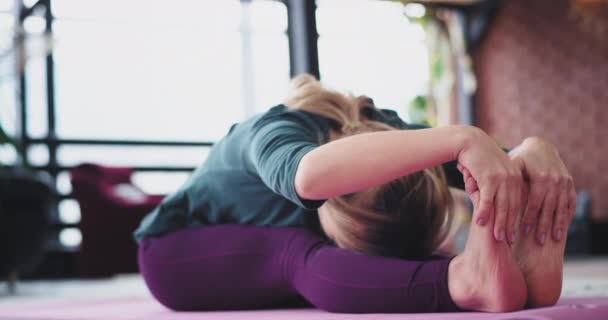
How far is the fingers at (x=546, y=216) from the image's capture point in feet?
3.07

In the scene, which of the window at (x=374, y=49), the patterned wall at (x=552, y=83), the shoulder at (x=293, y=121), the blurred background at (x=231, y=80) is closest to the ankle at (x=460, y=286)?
the shoulder at (x=293, y=121)

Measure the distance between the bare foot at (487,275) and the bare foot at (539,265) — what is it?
36mm

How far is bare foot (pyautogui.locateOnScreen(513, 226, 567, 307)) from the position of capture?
38.0 inches

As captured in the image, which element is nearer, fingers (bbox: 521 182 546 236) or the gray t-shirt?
fingers (bbox: 521 182 546 236)

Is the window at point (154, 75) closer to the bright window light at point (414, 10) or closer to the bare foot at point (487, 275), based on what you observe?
the bright window light at point (414, 10)

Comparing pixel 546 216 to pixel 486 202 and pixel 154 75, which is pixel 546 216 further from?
pixel 154 75

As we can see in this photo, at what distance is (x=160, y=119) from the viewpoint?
5.84m

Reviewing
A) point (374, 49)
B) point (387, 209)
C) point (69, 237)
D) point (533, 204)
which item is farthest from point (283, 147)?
point (374, 49)

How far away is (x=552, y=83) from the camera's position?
21.3 feet

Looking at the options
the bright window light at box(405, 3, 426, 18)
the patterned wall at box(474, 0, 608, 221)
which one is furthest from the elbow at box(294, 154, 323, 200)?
the bright window light at box(405, 3, 426, 18)

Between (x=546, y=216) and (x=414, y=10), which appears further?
(x=414, y=10)

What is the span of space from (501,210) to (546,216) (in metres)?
0.12

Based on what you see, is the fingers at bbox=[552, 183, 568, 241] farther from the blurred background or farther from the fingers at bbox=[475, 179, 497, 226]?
the blurred background

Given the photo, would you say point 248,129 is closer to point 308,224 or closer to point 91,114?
point 308,224
